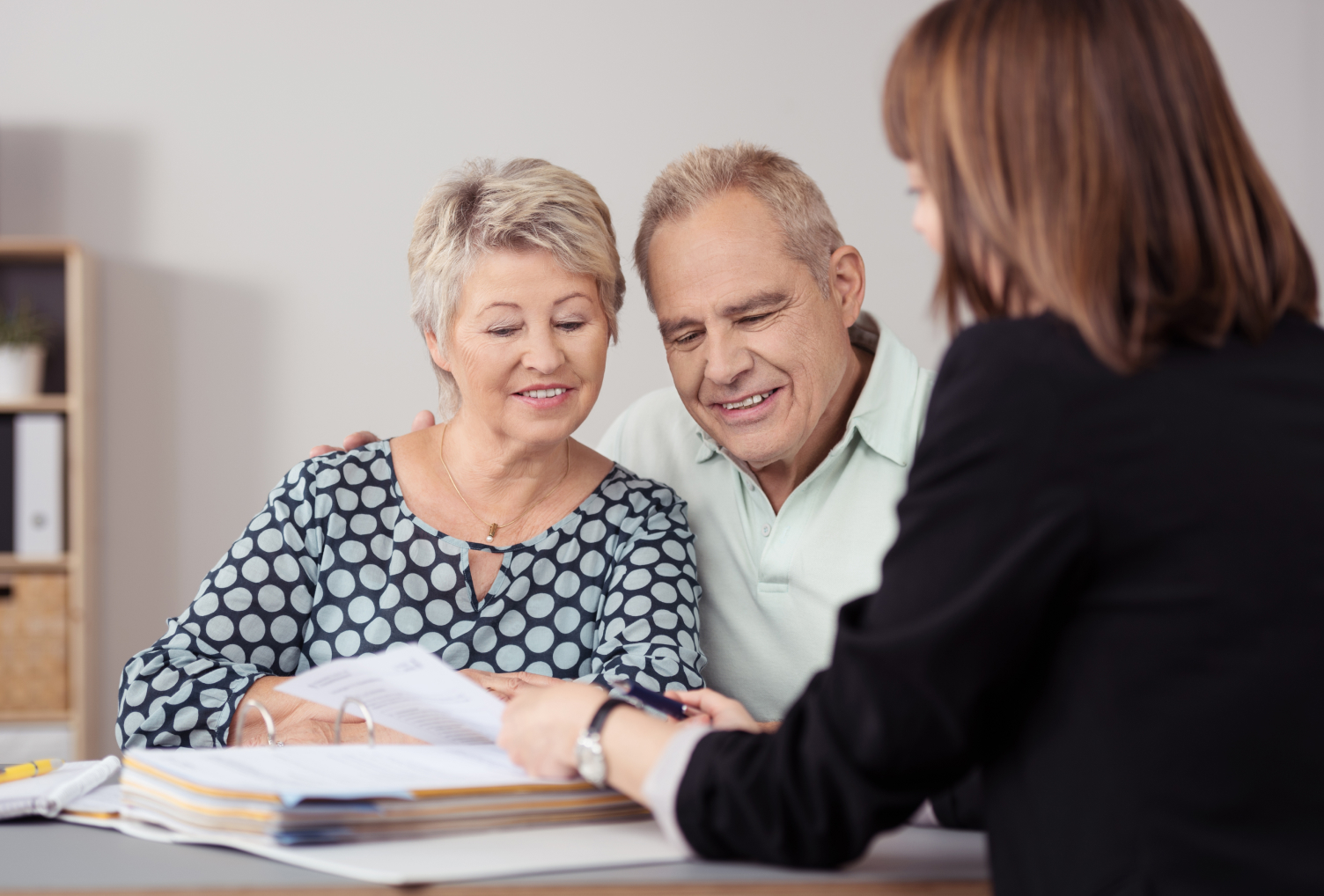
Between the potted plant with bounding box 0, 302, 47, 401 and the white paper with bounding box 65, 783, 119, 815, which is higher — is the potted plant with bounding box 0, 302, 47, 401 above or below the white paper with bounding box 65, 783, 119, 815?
above

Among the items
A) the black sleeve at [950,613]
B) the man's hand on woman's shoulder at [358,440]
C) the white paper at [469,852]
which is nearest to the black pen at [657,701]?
the white paper at [469,852]

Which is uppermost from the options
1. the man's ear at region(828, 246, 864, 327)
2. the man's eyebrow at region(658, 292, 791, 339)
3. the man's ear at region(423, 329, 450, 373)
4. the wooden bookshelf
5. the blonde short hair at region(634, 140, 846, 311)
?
the blonde short hair at region(634, 140, 846, 311)

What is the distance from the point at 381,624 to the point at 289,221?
8.78ft

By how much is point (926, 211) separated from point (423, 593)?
3.16 ft

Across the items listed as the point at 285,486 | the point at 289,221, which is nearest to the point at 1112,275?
the point at 285,486

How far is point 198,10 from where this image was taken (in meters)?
3.84

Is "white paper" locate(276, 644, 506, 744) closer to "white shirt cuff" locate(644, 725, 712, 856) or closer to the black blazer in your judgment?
"white shirt cuff" locate(644, 725, 712, 856)

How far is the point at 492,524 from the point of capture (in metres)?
1.68

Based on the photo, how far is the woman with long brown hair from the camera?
0.69 metres

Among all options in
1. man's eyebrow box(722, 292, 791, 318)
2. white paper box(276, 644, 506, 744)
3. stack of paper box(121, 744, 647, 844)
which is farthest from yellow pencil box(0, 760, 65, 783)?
man's eyebrow box(722, 292, 791, 318)

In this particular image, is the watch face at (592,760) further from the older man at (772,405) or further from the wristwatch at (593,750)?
the older man at (772,405)

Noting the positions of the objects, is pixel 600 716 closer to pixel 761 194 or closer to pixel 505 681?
pixel 505 681

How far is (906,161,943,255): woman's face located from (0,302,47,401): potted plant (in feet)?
11.2

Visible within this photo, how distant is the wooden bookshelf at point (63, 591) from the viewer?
348 centimetres
